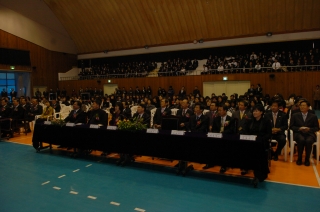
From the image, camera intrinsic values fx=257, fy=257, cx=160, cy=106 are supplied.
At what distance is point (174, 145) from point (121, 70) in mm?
19179

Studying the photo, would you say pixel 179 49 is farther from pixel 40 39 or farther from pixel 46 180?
pixel 46 180

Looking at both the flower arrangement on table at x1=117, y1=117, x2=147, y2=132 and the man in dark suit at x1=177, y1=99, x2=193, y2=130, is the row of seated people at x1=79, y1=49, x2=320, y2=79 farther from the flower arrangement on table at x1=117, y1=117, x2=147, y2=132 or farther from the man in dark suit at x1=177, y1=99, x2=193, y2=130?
the flower arrangement on table at x1=117, y1=117, x2=147, y2=132

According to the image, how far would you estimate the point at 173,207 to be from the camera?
3998 millimetres

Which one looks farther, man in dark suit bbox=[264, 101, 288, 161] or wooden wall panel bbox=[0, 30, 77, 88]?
wooden wall panel bbox=[0, 30, 77, 88]

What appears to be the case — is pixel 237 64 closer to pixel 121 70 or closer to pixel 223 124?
pixel 121 70

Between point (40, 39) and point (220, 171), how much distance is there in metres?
25.1

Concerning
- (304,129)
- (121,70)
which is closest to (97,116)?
(304,129)

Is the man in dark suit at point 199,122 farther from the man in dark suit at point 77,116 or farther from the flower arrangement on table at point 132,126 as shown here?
the man in dark suit at point 77,116

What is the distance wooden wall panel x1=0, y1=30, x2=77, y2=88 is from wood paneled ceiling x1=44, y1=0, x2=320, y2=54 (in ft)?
9.87

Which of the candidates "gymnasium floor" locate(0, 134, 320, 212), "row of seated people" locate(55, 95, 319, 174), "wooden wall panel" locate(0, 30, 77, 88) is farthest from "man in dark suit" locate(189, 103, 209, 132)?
"wooden wall panel" locate(0, 30, 77, 88)

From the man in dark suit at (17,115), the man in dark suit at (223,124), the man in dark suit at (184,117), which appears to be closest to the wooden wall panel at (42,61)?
the man in dark suit at (17,115)

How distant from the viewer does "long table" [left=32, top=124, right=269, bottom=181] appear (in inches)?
188

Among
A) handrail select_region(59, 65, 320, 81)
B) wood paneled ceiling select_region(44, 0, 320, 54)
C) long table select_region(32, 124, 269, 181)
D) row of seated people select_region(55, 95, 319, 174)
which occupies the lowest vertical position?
long table select_region(32, 124, 269, 181)

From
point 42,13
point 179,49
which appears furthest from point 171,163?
→ point 42,13
